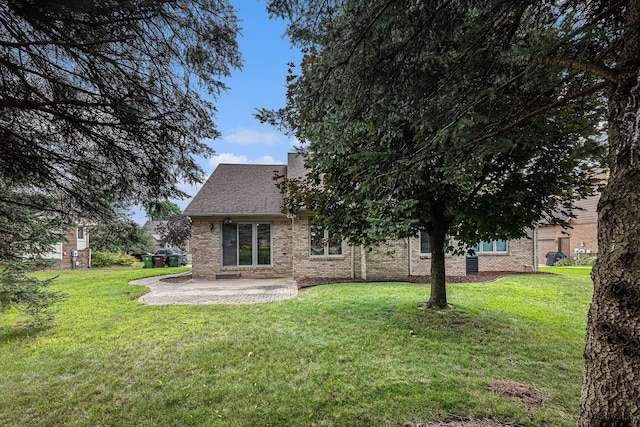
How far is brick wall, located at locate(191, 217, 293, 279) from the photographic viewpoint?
1317cm

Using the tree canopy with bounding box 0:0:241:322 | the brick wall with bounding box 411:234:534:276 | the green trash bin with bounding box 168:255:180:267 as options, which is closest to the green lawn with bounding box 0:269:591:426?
the tree canopy with bounding box 0:0:241:322

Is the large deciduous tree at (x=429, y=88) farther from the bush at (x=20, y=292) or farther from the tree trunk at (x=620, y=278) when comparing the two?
the bush at (x=20, y=292)

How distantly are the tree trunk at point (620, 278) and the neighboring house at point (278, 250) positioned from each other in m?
9.99

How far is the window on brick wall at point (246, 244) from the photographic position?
13469 mm

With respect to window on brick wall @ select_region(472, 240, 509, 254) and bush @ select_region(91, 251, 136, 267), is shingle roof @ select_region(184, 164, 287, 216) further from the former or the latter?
bush @ select_region(91, 251, 136, 267)

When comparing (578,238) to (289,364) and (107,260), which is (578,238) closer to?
(289,364)

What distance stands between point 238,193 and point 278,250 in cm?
342

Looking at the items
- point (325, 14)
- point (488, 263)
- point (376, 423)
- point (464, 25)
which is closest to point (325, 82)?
point (325, 14)

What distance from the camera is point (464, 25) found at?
124 inches

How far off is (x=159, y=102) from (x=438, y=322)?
6.13 meters

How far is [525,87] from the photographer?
3299 mm

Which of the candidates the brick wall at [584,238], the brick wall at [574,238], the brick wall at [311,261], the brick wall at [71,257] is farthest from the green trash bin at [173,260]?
the brick wall at [584,238]

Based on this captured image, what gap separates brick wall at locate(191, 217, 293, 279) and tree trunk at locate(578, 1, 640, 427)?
1199cm

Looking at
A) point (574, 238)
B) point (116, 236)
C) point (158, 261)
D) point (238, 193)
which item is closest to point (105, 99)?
point (116, 236)
